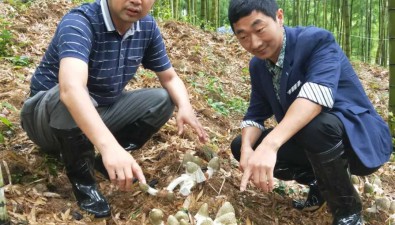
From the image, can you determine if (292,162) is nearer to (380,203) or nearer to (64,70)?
(380,203)

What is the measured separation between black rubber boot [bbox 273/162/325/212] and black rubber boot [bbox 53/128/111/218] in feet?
3.52

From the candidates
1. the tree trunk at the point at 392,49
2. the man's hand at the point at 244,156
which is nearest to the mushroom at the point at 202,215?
the man's hand at the point at 244,156

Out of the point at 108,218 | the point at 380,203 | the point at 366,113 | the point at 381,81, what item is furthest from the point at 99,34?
the point at 381,81

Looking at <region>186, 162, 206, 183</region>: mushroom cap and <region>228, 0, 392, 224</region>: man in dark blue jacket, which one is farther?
<region>186, 162, 206, 183</region>: mushroom cap

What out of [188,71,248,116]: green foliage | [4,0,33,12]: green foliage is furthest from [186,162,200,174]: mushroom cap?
[4,0,33,12]: green foliage

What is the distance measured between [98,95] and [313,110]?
1.25m

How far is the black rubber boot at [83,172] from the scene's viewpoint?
2340 mm

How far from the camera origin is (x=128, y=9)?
2.38 m

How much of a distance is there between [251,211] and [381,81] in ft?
20.4

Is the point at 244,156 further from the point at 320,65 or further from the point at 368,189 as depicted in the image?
the point at 368,189

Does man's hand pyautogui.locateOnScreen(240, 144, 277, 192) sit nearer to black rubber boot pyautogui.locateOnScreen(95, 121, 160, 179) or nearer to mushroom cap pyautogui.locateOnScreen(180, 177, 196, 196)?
mushroom cap pyautogui.locateOnScreen(180, 177, 196, 196)

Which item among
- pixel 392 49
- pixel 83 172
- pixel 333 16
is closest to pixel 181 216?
pixel 83 172

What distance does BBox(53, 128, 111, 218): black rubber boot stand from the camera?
234cm

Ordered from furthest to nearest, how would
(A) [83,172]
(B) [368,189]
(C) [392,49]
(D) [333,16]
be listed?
1. (D) [333,16]
2. (C) [392,49]
3. (B) [368,189]
4. (A) [83,172]
